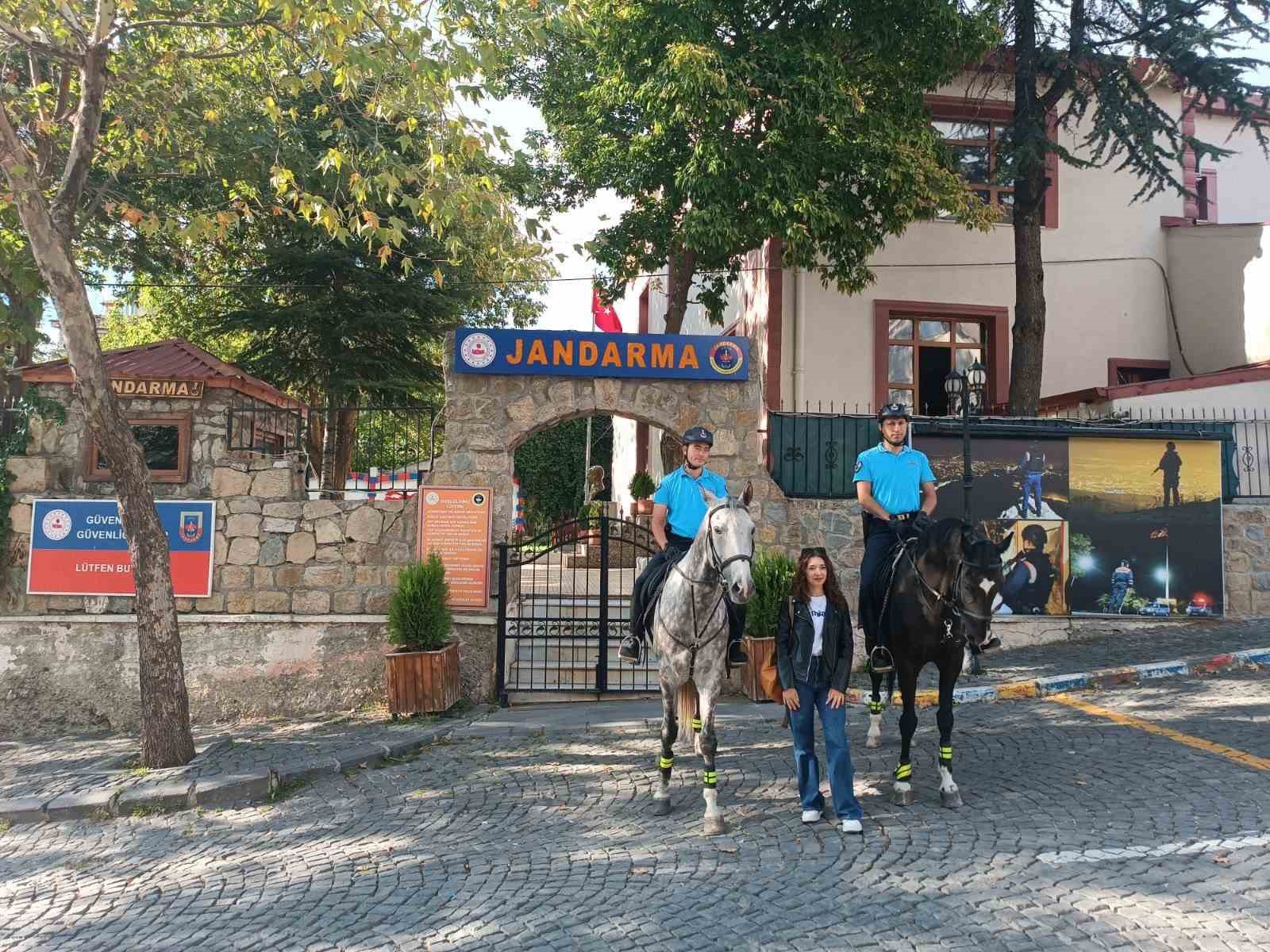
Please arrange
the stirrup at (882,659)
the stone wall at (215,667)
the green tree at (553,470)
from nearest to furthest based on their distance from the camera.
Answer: the stirrup at (882,659) → the stone wall at (215,667) → the green tree at (553,470)

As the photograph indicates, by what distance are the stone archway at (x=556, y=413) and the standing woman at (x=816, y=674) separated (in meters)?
4.69

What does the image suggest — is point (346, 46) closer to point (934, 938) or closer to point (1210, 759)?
point (934, 938)

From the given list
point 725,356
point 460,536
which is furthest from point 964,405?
point 460,536

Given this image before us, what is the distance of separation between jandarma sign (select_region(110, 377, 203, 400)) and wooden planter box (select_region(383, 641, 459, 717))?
391 centimetres

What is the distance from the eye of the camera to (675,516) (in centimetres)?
659

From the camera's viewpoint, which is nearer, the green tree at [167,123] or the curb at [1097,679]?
the green tree at [167,123]

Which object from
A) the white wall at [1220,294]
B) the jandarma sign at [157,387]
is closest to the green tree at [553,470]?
the white wall at [1220,294]

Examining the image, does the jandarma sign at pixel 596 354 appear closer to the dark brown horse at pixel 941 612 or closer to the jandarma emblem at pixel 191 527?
the jandarma emblem at pixel 191 527

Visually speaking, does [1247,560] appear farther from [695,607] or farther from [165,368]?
[165,368]

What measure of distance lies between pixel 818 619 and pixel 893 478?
166 cm

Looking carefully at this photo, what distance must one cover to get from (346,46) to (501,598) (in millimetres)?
5594

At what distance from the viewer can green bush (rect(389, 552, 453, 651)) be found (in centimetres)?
910

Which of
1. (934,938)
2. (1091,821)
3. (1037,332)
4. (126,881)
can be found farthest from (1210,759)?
(1037,332)

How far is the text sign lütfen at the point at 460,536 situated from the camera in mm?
9859
